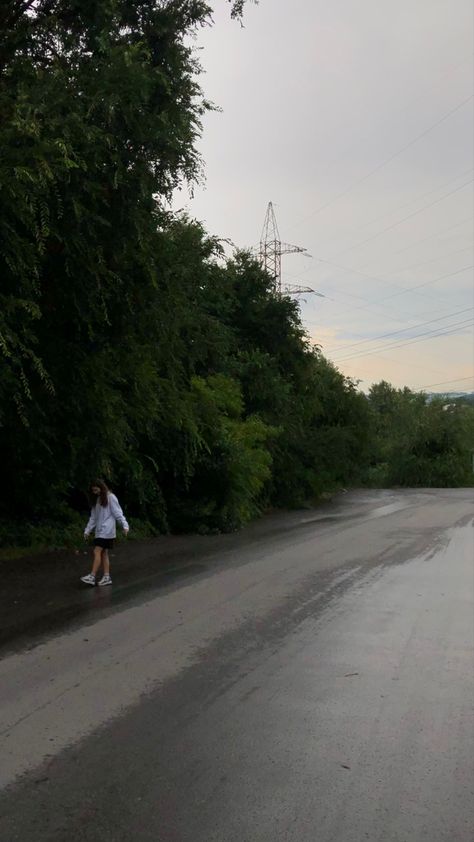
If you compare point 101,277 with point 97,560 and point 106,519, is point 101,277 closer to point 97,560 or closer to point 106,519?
point 106,519

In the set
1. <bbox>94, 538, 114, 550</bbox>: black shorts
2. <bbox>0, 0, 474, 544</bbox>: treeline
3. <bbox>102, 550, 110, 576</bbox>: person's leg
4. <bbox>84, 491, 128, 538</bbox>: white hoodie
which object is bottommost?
<bbox>102, 550, 110, 576</bbox>: person's leg

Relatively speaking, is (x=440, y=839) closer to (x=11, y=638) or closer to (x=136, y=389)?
(x=11, y=638)

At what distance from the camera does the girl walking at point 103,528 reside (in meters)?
10.5

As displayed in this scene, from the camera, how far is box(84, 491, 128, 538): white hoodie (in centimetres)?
1066

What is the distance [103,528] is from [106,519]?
5.9 inches

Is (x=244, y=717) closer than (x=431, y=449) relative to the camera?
Yes

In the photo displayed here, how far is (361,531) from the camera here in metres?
18.1

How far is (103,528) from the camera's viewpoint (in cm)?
1068

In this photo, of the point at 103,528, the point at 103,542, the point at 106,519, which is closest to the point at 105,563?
the point at 103,542

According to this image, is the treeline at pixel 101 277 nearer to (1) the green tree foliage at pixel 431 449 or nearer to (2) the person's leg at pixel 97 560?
(2) the person's leg at pixel 97 560

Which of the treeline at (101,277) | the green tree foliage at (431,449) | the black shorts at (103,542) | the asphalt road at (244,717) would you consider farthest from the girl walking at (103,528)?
the green tree foliage at (431,449)

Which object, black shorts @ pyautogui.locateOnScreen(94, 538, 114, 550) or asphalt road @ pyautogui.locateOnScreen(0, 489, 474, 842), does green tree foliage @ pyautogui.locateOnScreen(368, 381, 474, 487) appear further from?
asphalt road @ pyautogui.locateOnScreen(0, 489, 474, 842)

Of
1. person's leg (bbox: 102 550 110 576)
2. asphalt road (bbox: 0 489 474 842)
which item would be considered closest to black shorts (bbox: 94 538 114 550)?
person's leg (bbox: 102 550 110 576)

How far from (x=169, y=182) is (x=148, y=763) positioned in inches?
386
